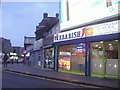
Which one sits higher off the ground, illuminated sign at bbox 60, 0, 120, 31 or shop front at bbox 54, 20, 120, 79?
illuminated sign at bbox 60, 0, 120, 31

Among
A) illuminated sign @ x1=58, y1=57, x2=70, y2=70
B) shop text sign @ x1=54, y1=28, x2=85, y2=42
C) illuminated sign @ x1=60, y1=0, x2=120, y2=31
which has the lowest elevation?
illuminated sign @ x1=58, y1=57, x2=70, y2=70

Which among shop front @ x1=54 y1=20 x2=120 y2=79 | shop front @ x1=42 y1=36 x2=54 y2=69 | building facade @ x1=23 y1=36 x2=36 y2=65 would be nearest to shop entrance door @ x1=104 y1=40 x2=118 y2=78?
shop front @ x1=54 y1=20 x2=120 y2=79

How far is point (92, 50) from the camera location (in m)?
16.4

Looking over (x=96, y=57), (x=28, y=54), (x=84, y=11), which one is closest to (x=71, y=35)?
(x=84, y=11)

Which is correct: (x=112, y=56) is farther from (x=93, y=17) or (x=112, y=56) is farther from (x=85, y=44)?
(x=93, y=17)

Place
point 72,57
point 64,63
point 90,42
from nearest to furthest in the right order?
1. point 90,42
2. point 72,57
3. point 64,63

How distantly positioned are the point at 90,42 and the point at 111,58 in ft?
7.71

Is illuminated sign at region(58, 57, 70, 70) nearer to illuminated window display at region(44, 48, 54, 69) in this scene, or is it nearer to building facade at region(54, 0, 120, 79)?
building facade at region(54, 0, 120, 79)

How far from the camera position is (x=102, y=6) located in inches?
622

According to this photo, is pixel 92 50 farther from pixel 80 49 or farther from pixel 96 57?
pixel 80 49

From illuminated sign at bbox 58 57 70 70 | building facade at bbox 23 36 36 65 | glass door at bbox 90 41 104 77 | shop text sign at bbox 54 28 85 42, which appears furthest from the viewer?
building facade at bbox 23 36 36 65

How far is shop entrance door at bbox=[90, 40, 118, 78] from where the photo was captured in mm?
14625

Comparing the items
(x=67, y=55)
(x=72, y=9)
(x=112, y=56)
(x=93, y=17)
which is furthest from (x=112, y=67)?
(x=72, y=9)

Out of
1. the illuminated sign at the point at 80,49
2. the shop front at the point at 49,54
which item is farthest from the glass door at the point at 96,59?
the shop front at the point at 49,54
